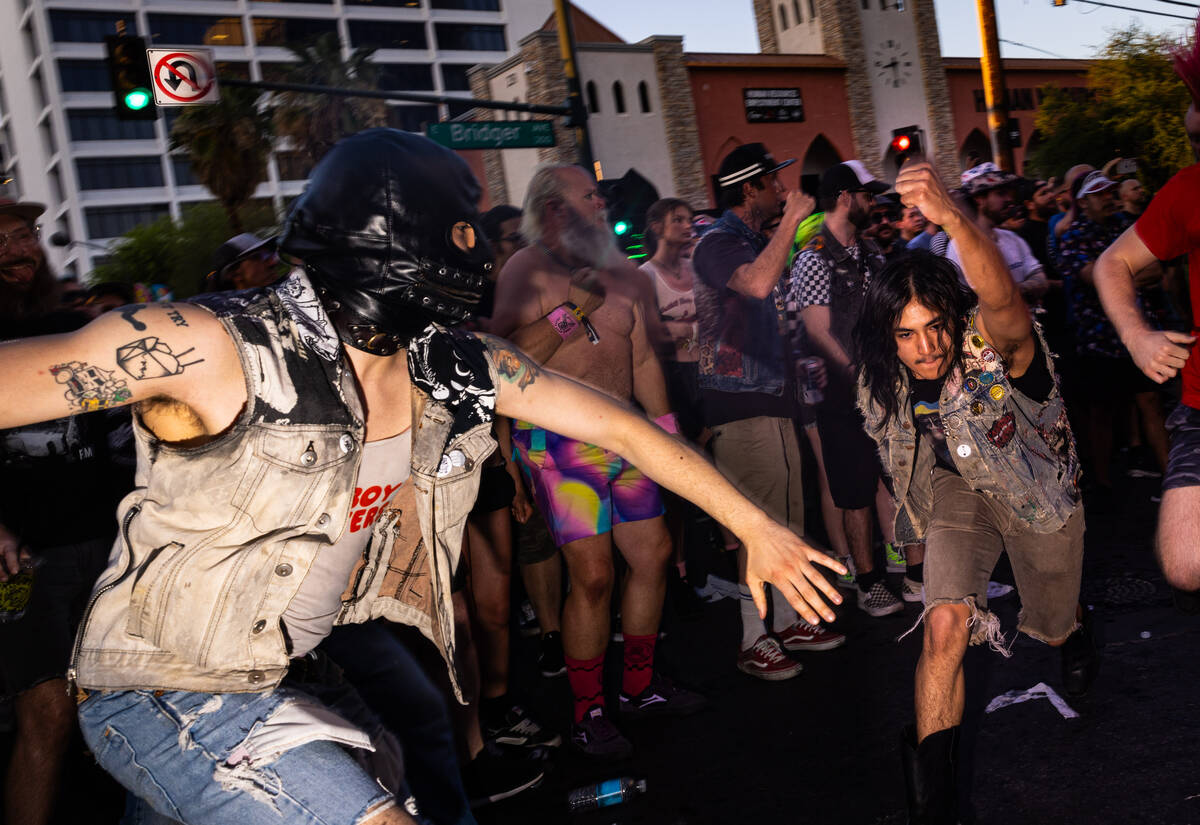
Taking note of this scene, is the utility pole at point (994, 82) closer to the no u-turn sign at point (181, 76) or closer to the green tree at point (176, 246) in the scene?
the no u-turn sign at point (181, 76)

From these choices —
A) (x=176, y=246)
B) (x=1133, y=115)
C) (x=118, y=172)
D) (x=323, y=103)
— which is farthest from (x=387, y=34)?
(x=1133, y=115)

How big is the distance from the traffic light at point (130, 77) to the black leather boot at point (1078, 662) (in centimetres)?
1184

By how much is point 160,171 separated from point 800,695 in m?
67.1

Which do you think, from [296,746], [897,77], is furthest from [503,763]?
[897,77]

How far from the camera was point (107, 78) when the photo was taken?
59844 millimetres

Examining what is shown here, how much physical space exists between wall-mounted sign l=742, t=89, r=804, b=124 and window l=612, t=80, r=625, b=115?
5.53m

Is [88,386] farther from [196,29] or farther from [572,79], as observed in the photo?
[196,29]

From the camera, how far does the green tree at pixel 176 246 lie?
46750mm

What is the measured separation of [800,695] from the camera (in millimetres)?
4727

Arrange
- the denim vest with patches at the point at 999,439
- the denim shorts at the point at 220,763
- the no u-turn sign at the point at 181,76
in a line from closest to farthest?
the denim shorts at the point at 220,763 → the denim vest with patches at the point at 999,439 → the no u-turn sign at the point at 181,76

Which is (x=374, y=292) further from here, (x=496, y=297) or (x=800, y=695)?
(x=800, y=695)

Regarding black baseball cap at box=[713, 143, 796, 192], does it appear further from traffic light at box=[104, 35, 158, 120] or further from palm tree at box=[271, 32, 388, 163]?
palm tree at box=[271, 32, 388, 163]

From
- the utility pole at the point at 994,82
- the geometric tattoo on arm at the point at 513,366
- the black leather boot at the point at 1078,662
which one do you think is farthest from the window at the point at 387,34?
the geometric tattoo on arm at the point at 513,366

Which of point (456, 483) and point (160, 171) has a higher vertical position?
point (160, 171)
